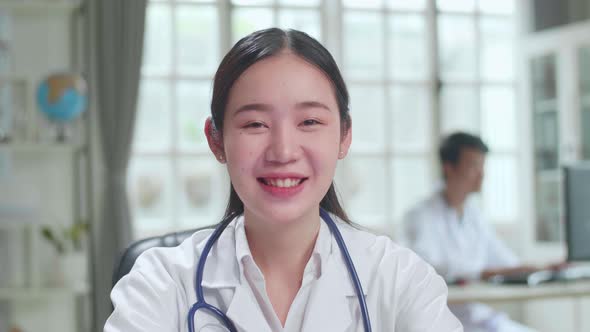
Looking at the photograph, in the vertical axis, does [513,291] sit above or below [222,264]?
below

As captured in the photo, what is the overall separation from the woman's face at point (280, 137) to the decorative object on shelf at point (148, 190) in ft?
10.4

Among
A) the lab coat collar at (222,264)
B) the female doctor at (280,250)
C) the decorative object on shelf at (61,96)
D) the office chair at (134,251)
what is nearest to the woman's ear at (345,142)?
the female doctor at (280,250)

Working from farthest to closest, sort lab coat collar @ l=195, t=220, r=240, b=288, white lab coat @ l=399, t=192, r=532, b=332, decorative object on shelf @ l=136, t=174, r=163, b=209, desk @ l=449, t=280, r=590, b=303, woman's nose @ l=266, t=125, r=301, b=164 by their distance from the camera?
decorative object on shelf @ l=136, t=174, r=163, b=209
white lab coat @ l=399, t=192, r=532, b=332
desk @ l=449, t=280, r=590, b=303
lab coat collar @ l=195, t=220, r=240, b=288
woman's nose @ l=266, t=125, r=301, b=164

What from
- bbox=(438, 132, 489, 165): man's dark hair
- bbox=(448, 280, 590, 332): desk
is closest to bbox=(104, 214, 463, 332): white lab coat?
bbox=(448, 280, 590, 332): desk

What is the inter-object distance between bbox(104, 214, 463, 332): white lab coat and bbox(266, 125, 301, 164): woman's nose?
9.0 inches

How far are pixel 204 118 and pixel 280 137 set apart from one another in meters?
3.18

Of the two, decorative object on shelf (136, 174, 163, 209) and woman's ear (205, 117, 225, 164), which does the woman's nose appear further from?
decorative object on shelf (136, 174, 163, 209)

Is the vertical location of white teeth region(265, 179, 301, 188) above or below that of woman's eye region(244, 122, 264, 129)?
below

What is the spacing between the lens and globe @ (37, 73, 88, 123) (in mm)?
3676

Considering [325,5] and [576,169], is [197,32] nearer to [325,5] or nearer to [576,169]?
[325,5]

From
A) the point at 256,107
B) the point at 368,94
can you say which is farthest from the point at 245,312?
the point at 368,94

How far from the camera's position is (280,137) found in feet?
3.63

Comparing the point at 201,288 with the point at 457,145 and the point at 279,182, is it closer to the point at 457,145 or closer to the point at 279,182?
the point at 279,182

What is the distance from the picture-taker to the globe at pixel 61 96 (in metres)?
3.68
